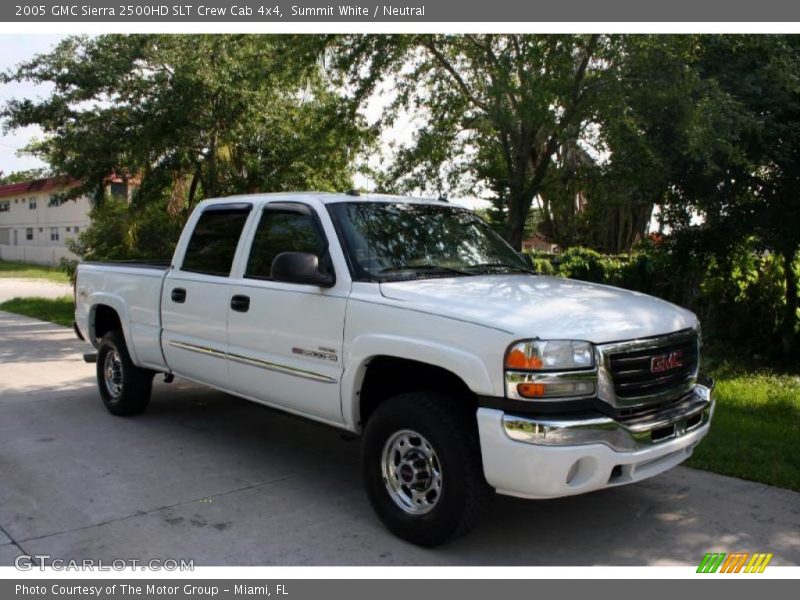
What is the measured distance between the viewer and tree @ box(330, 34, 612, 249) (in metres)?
7.85

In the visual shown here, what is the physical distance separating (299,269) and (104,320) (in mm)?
3733

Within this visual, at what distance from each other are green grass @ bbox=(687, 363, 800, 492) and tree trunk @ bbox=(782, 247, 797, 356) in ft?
5.56

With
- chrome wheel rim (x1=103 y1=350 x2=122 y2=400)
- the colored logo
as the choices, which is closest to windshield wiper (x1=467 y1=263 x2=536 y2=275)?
the colored logo

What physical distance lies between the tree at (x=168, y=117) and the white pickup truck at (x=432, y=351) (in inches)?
273

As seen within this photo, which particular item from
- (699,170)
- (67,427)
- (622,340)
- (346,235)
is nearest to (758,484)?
(622,340)

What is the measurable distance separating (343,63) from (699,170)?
4.55 m

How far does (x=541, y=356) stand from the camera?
373 centimetres

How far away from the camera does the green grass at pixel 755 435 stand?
5.45 metres

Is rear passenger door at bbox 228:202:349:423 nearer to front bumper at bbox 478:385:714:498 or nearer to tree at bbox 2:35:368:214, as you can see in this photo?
front bumper at bbox 478:385:714:498

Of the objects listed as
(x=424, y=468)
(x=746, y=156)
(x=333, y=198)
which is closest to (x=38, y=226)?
(x=746, y=156)

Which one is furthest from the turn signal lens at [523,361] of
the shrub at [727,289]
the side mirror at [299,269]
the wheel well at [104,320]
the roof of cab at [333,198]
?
the shrub at [727,289]

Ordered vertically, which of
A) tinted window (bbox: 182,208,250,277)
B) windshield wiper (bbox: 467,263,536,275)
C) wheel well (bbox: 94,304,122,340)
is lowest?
wheel well (bbox: 94,304,122,340)

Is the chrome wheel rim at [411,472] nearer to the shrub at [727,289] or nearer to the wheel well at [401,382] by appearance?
the wheel well at [401,382]

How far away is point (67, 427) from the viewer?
674cm
